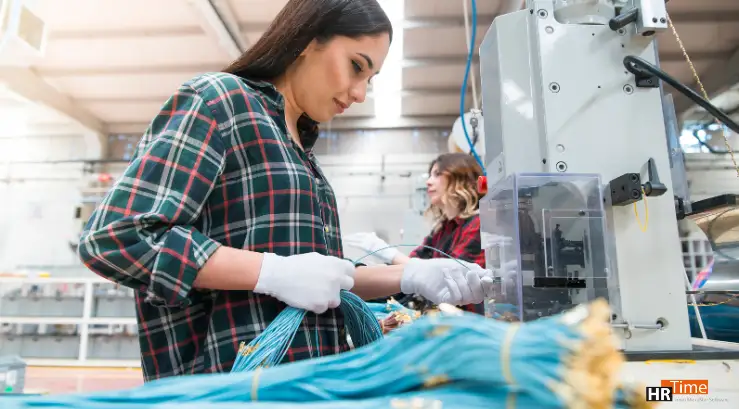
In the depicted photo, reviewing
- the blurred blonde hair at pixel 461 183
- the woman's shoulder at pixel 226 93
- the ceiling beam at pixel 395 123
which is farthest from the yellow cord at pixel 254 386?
the ceiling beam at pixel 395 123

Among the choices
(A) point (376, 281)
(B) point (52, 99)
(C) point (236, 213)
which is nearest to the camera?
(C) point (236, 213)

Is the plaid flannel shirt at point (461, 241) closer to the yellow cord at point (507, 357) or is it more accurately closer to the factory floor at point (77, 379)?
the yellow cord at point (507, 357)

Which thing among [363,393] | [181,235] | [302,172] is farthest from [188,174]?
[363,393]

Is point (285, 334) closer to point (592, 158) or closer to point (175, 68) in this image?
point (592, 158)

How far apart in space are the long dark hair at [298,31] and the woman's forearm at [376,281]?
0.41m

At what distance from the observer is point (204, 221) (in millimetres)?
720

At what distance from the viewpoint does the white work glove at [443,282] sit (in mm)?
983

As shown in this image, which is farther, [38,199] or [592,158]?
[38,199]

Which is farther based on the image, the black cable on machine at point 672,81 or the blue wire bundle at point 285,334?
the black cable on machine at point 672,81

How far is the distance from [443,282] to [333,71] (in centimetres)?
48

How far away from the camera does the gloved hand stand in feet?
2.13

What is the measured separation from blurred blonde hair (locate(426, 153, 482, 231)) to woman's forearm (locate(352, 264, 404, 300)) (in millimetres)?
1361

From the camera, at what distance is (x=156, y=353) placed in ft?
2.31

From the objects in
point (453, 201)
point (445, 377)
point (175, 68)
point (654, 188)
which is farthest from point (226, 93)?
point (175, 68)
